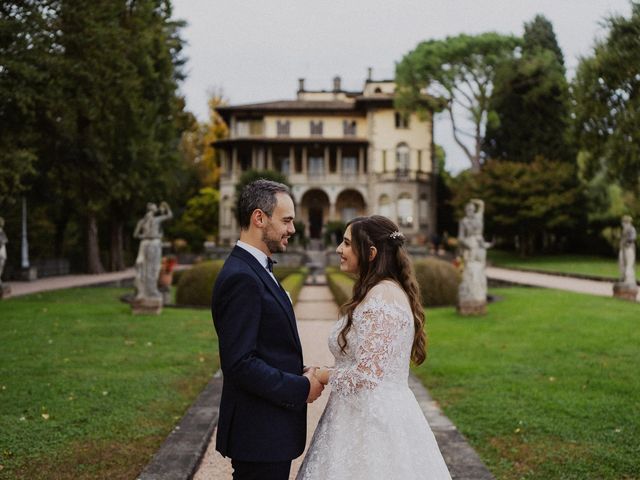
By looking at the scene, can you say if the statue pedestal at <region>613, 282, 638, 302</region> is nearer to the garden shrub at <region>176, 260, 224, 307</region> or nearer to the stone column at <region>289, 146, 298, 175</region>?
the garden shrub at <region>176, 260, 224, 307</region>

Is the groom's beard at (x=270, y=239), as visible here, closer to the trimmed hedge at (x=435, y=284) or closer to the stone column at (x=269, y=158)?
the trimmed hedge at (x=435, y=284)

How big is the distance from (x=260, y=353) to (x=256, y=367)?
0.14 metres

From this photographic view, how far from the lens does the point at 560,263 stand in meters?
34.0

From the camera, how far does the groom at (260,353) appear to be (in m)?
2.55

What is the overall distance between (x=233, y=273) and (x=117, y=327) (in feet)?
31.7

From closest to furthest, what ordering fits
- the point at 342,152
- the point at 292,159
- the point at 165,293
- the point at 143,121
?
the point at 165,293 → the point at 143,121 → the point at 292,159 → the point at 342,152

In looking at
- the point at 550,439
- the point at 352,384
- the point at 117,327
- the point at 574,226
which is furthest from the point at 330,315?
the point at 574,226

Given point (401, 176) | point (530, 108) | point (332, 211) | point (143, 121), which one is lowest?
point (332, 211)

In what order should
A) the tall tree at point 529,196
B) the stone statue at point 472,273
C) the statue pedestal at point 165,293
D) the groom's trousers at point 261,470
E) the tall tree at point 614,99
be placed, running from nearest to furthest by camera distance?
1. the groom's trousers at point 261,470
2. the tall tree at point 614,99
3. the stone statue at point 472,273
4. the statue pedestal at point 165,293
5. the tall tree at point 529,196

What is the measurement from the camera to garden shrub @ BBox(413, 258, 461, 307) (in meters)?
Result: 16.1

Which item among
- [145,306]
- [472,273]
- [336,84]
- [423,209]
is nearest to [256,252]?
[472,273]

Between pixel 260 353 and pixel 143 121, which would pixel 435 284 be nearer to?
pixel 260 353

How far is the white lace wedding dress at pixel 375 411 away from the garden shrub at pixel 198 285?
44.0 feet

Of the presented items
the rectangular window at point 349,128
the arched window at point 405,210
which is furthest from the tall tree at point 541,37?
the rectangular window at point 349,128
